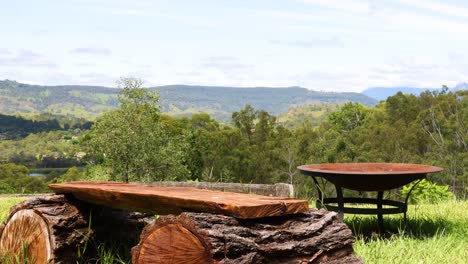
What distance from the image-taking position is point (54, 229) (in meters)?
4.17

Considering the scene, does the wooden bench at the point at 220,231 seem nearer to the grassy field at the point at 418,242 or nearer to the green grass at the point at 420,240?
the grassy field at the point at 418,242

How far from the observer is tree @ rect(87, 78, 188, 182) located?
79.7ft

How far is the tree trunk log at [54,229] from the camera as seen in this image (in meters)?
4.18

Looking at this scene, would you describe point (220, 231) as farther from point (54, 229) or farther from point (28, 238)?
point (28, 238)

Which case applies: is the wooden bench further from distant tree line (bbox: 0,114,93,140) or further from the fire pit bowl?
distant tree line (bbox: 0,114,93,140)

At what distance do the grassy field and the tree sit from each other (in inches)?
673

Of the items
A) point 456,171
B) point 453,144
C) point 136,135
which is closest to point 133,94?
point 136,135

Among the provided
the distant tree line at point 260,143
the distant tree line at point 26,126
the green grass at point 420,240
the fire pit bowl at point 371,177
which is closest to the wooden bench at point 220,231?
the green grass at point 420,240

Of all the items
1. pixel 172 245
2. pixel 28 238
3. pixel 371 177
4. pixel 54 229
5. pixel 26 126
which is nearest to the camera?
pixel 172 245

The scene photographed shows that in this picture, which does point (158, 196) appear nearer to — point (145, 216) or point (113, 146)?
point (145, 216)

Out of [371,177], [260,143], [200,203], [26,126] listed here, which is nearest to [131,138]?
[371,177]

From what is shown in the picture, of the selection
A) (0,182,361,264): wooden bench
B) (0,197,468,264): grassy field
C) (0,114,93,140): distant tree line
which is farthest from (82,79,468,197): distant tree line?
(0,114,93,140): distant tree line

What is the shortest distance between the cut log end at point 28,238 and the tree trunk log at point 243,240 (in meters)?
1.35

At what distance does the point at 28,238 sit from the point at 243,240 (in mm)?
2198
